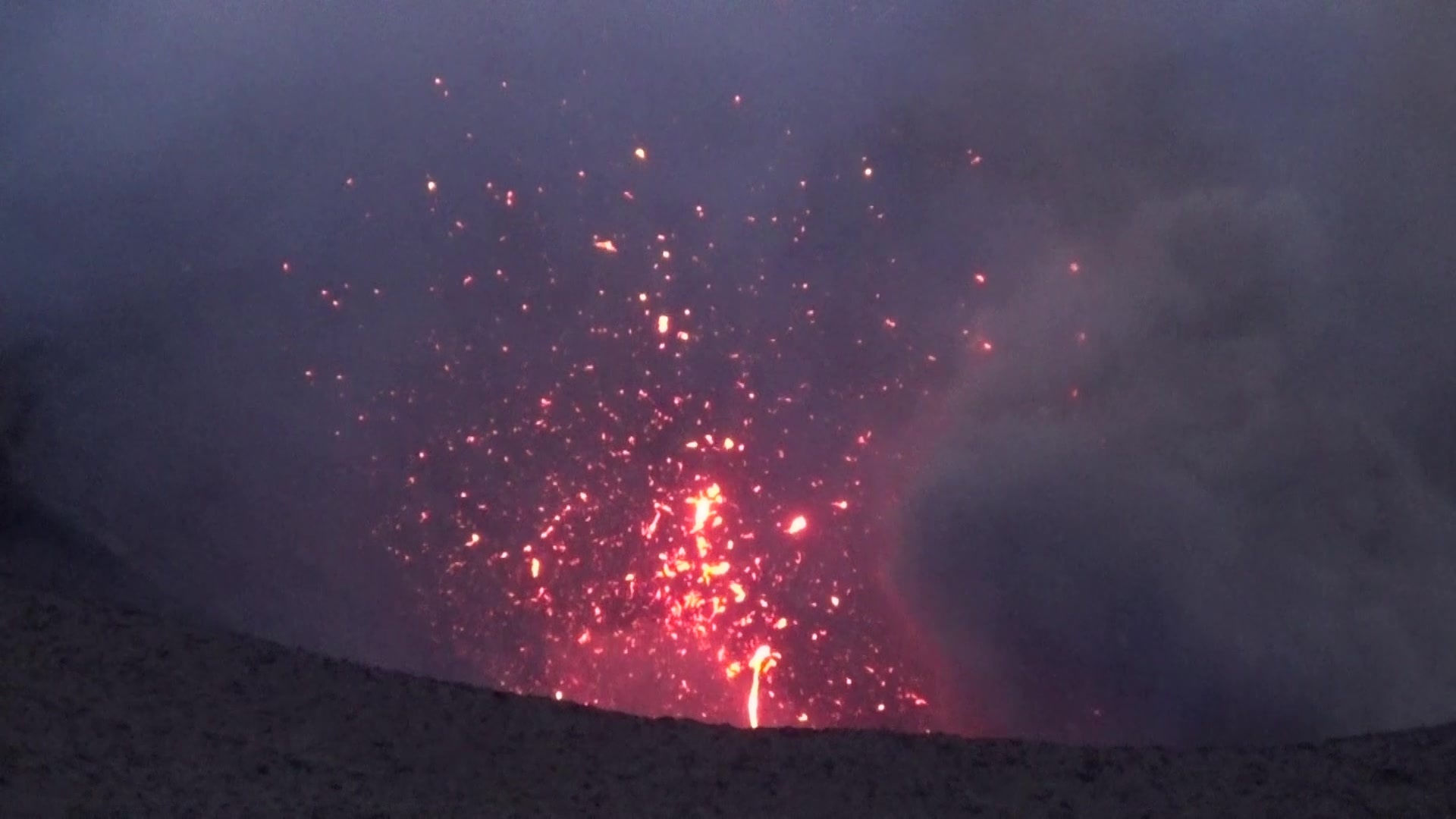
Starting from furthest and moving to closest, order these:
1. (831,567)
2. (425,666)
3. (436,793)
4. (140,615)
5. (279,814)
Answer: (831,567) → (425,666) → (140,615) → (436,793) → (279,814)

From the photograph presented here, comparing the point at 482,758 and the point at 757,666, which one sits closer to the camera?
the point at 482,758

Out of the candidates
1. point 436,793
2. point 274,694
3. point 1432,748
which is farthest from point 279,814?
point 1432,748

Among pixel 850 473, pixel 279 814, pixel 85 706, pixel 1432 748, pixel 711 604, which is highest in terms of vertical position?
pixel 850 473

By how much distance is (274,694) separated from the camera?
3410 mm

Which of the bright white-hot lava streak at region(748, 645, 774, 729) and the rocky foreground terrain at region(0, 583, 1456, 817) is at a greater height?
the bright white-hot lava streak at region(748, 645, 774, 729)

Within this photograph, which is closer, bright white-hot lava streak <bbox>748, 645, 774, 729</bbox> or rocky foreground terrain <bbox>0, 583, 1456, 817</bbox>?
rocky foreground terrain <bbox>0, 583, 1456, 817</bbox>

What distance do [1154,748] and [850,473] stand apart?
6.05ft

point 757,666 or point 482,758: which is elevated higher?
point 757,666

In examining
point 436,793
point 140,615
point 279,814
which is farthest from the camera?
point 140,615

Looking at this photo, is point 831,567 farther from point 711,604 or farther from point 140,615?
point 140,615

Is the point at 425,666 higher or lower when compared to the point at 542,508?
lower

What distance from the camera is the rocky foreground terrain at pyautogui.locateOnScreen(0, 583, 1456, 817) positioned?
2.98 meters

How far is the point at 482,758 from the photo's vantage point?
322cm

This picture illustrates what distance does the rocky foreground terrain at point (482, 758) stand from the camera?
298 centimetres
